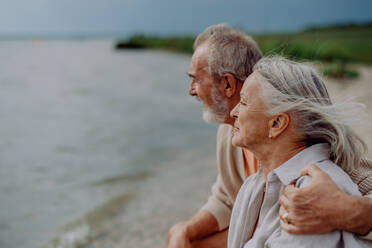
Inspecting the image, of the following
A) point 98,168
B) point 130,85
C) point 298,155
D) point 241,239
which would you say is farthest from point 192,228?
point 130,85

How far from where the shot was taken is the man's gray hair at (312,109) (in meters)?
1.40

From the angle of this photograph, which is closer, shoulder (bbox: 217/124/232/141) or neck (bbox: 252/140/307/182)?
neck (bbox: 252/140/307/182)

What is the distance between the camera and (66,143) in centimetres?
1172

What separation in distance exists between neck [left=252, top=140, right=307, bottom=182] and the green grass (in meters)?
0.46

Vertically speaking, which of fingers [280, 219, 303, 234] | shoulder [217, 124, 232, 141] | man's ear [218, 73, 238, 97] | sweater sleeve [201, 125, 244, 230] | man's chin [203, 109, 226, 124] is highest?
man's ear [218, 73, 238, 97]

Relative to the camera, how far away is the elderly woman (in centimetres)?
139

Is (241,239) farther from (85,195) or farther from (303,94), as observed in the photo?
(85,195)

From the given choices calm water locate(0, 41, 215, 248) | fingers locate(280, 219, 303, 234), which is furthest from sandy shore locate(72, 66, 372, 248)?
fingers locate(280, 219, 303, 234)

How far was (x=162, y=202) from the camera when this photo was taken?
620 centimetres

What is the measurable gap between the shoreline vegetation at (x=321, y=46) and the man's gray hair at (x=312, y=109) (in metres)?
0.29

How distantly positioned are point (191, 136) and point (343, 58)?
42.4ft

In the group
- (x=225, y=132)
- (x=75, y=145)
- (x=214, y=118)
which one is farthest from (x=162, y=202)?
(x=75, y=145)

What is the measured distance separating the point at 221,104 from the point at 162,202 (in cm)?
418

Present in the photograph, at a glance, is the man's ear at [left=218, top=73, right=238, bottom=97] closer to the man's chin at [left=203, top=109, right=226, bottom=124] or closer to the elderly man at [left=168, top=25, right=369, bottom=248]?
the elderly man at [left=168, top=25, right=369, bottom=248]
